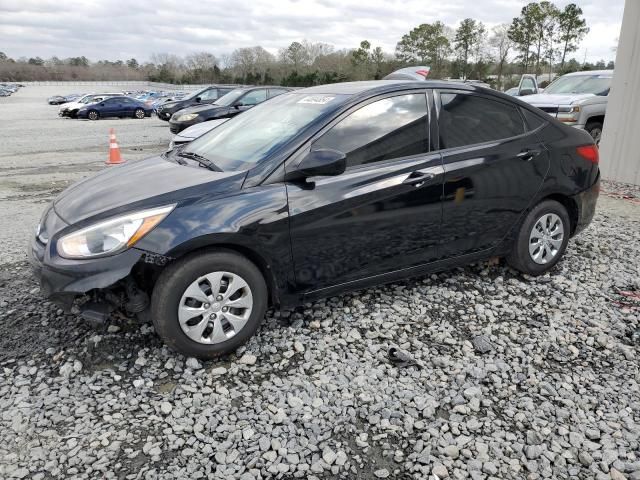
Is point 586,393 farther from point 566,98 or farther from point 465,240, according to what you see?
point 566,98

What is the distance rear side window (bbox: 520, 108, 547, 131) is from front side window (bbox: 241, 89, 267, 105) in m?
11.3

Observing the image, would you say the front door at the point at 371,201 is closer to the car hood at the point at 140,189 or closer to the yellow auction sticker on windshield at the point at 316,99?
the yellow auction sticker on windshield at the point at 316,99

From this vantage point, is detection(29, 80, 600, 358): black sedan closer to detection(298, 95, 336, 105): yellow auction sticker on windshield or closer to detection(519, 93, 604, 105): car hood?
detection(298, 95, 336, 105): yellow auction sticker on windshield

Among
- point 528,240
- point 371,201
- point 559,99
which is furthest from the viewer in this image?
point 559,99

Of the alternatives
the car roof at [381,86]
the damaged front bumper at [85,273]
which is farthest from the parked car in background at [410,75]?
the damaged front bumper at [85,273]

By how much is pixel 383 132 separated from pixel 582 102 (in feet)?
26.9

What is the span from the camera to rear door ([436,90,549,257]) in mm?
3855

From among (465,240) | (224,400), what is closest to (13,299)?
(224,400)

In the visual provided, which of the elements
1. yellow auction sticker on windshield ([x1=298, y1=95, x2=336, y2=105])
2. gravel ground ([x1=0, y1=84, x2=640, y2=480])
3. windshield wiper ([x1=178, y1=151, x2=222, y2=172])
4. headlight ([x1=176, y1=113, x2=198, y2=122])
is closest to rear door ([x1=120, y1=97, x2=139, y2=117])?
headlight ([x1=176, y1=113, x2=198, y2=122])

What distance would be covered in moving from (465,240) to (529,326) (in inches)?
31.3

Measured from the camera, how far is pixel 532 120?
14.1 ft

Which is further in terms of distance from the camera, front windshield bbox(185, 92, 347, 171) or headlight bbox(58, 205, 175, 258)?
front windshield bbox(185, 92, 347, 171)

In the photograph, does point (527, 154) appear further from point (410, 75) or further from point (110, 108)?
point (110, 108)

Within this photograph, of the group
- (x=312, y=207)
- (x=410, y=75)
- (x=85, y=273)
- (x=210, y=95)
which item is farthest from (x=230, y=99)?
(x=85, y=273)
